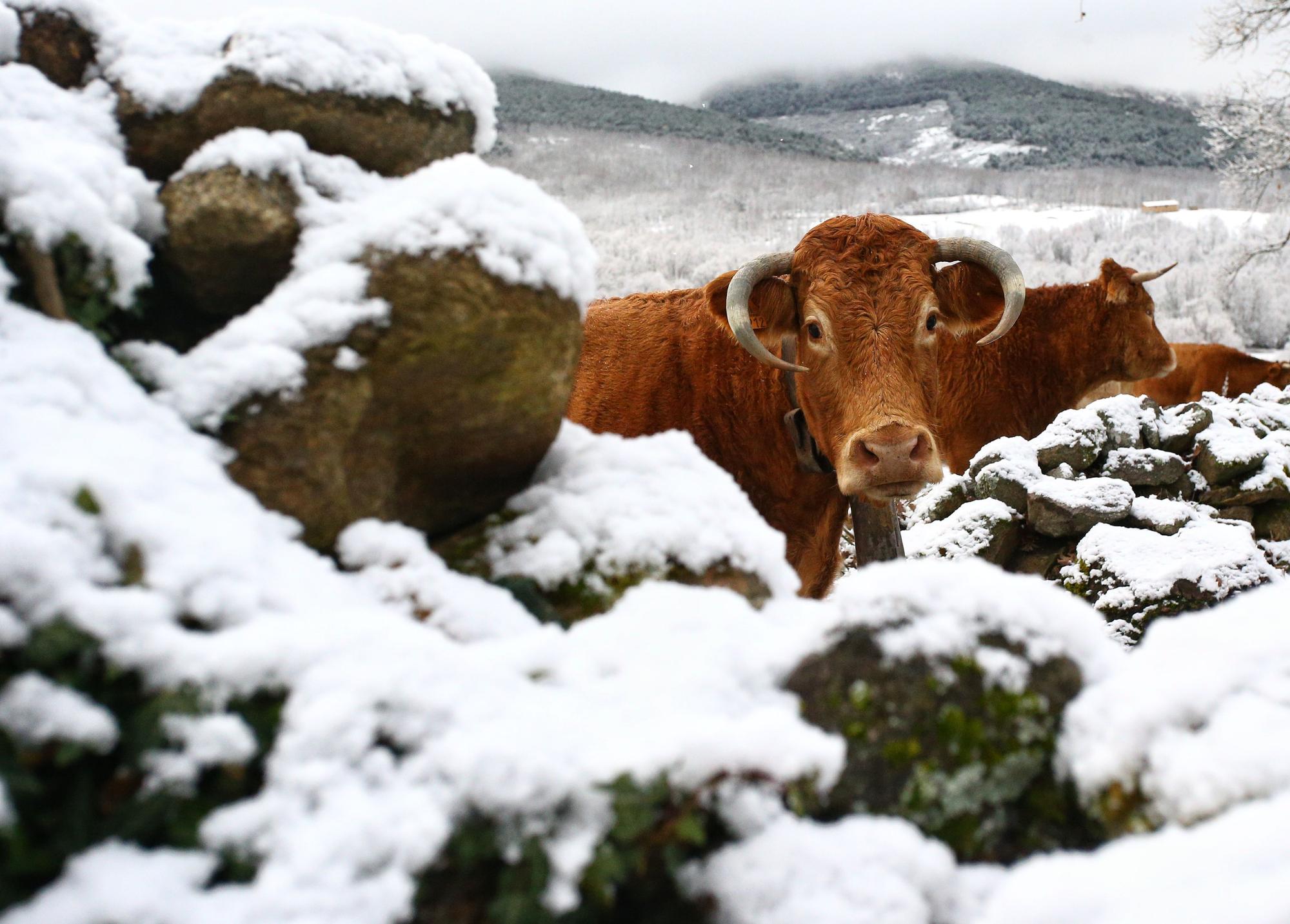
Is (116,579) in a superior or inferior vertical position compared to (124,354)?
inferior

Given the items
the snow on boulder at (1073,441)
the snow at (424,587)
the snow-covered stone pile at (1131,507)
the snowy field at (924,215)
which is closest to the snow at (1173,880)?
the snow at (424,587)

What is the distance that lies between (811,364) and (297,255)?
228cm

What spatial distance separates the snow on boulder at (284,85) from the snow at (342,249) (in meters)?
0.11

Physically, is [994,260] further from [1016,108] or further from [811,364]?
[1016,108]

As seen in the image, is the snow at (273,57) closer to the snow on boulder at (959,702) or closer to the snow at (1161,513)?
the snow on boulder at (959,702)

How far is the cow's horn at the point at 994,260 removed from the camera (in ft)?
11.5

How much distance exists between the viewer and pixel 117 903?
0.90 metres

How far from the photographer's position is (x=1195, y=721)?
3.83ft

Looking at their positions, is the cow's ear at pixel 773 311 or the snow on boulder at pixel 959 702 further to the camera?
the cow's ear at pixel 773 311

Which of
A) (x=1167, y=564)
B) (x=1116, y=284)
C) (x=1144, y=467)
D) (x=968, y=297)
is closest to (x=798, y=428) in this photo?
(x=968, y=297)

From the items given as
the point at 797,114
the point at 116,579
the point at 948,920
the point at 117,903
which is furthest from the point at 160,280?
the point at 797,114

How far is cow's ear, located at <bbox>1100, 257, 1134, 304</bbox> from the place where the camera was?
688 cm

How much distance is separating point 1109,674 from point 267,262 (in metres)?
1.85

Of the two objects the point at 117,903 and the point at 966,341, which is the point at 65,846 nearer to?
the point at 117,903
